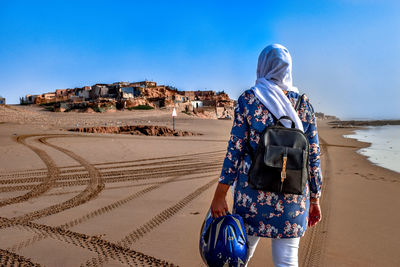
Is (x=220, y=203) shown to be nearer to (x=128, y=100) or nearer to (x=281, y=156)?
(x=281, y=156)

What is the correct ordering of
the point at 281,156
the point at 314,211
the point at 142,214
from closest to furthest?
the point at 281,156, the point at 314,211, the point at 142,214

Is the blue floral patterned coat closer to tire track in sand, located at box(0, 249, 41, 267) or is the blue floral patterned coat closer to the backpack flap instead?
the backpack flap

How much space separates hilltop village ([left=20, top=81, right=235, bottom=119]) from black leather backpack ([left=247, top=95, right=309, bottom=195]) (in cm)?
3638

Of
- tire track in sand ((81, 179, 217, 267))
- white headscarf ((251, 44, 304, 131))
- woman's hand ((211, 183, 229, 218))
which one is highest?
white headscarf ((251, 44, 304, 131))

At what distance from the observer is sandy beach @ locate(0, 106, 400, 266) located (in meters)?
2.82

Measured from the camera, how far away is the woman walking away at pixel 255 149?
1.58m

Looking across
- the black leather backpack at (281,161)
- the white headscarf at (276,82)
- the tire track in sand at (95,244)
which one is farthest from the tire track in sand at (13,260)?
the white headscarf at (276,82)

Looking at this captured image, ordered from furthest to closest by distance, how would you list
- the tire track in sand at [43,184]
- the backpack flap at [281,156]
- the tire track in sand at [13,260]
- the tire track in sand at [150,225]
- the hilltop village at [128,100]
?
the hilltop village at [128,100] → the tire track in sand at [43,184] → the tire track in sand at [150,225] → the tire track in sand at [13,260] → the backpack flap at [281,156]

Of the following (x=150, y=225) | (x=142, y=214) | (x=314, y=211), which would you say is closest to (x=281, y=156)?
(x=314, y=211)

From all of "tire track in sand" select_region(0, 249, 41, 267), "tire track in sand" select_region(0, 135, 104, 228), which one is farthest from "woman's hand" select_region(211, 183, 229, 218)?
"tire track in sand" select_region(0, 135, 104, 228)

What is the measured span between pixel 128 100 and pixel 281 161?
145 feet

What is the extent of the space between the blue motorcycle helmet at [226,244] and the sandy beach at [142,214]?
1.32 meters

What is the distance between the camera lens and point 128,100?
143 feet

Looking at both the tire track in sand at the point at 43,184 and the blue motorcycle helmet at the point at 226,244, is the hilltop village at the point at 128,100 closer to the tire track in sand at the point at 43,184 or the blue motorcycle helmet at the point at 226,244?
the tire track in sand at the point at 43,184
